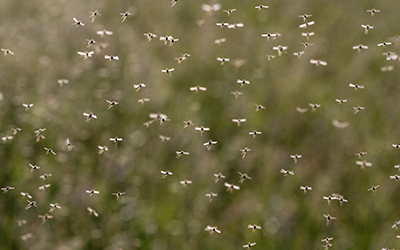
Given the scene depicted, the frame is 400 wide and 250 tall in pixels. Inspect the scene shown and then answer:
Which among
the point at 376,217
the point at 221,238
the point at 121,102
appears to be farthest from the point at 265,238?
the point at 121,102

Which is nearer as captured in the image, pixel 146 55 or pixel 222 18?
pixel 146 55

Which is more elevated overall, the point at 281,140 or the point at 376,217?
the point at 281,140

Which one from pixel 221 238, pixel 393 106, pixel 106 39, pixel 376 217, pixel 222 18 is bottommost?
pixel 221 238

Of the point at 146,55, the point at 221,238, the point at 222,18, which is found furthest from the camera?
the point at 222,18

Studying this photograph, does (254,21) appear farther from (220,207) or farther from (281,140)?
(220,207)

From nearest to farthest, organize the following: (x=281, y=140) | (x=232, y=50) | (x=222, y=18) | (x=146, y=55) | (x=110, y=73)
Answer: (x=281, y=140), (x=110, y=73), (x=146, y=55), (x=232, y=50), (x=222, y=18)

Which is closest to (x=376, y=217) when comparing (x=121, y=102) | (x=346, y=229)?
(x=346, y=229)

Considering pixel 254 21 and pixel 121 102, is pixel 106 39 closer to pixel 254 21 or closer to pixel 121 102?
pixel 121 102
